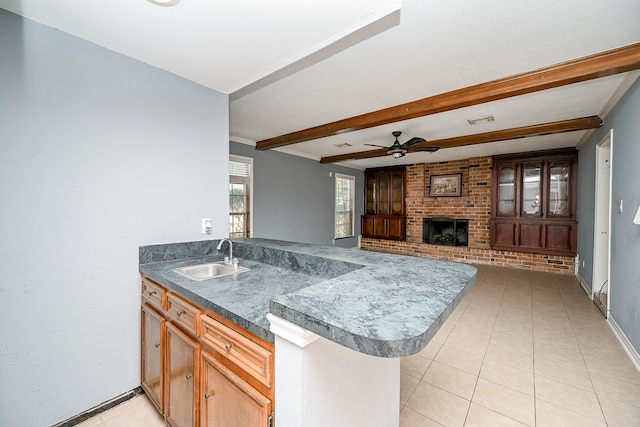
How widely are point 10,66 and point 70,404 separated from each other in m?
1.94

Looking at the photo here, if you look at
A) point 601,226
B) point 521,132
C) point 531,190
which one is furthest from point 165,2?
point 531,190

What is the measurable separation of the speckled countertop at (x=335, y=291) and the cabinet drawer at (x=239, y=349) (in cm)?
7

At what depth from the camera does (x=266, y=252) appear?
6.67ft

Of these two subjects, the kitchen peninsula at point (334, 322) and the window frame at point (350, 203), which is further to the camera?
the window frame at point (350, 203)

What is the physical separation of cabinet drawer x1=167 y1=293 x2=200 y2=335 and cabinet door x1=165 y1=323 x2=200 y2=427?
0.05 metres

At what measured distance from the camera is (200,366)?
1259 millimetres

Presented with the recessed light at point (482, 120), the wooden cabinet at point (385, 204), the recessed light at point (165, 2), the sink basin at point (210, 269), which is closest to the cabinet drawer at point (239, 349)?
the sink basin at point (210, 269)

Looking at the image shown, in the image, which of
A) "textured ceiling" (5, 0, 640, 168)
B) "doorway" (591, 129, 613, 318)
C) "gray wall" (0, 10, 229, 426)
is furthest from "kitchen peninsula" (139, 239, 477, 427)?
"doorway" (591, 129, 613, 318)

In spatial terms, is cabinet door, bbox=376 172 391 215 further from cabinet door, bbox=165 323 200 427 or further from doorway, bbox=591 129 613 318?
cabinet door, bbox=165 323 200 427

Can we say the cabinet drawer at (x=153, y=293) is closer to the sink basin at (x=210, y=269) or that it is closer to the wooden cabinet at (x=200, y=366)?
the wooden cabinet at (x=200, y=366)

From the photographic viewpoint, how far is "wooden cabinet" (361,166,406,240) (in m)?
7.18

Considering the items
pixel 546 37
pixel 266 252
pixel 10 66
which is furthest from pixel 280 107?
pixel 546 37

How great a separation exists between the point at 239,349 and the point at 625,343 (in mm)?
3394

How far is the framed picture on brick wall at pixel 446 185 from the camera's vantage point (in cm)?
630
